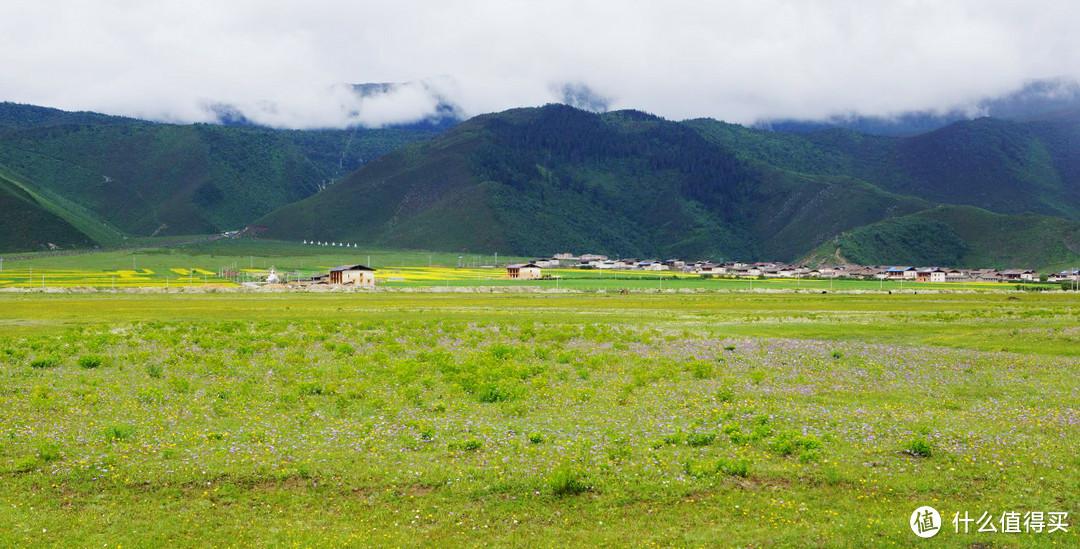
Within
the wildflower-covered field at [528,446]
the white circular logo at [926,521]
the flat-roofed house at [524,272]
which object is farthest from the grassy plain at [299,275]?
the white circular logo at [926,521]

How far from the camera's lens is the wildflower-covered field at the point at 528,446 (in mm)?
12797

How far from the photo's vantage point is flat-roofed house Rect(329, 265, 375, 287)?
11994cm

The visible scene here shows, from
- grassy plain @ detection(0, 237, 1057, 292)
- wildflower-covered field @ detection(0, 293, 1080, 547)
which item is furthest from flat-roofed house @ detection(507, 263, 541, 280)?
wildflower-covered field @ detection(0, 293, 1080, 547)

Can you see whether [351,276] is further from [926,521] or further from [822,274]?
[926,521]

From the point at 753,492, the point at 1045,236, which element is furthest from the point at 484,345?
the point at 1045,236

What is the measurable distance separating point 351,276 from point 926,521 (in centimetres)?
11402

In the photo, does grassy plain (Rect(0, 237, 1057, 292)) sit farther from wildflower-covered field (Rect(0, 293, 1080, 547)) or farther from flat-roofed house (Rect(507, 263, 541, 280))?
wildflower-covered field (Rect(0, 293, 1080, 547))

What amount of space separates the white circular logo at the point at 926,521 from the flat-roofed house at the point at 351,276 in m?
112

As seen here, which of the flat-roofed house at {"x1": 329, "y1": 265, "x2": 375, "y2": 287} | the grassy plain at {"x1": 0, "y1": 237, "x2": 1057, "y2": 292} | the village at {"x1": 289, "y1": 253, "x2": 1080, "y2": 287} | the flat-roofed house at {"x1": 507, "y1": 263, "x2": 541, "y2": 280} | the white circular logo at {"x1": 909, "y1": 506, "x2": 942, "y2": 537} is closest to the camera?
the white circular logo at {"x1": 909, "y1": 506, "x2": 942, "y2": 537}

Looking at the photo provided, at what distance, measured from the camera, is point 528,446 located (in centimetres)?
1658

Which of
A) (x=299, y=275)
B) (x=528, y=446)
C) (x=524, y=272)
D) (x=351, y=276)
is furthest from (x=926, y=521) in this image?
(x=299, y=275)

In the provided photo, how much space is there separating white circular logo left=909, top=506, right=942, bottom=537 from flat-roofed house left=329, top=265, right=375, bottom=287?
11169 cm

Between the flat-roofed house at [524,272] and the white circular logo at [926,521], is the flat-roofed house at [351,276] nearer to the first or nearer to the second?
the flat-roofed house at [524,272]

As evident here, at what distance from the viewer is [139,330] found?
136 feet
